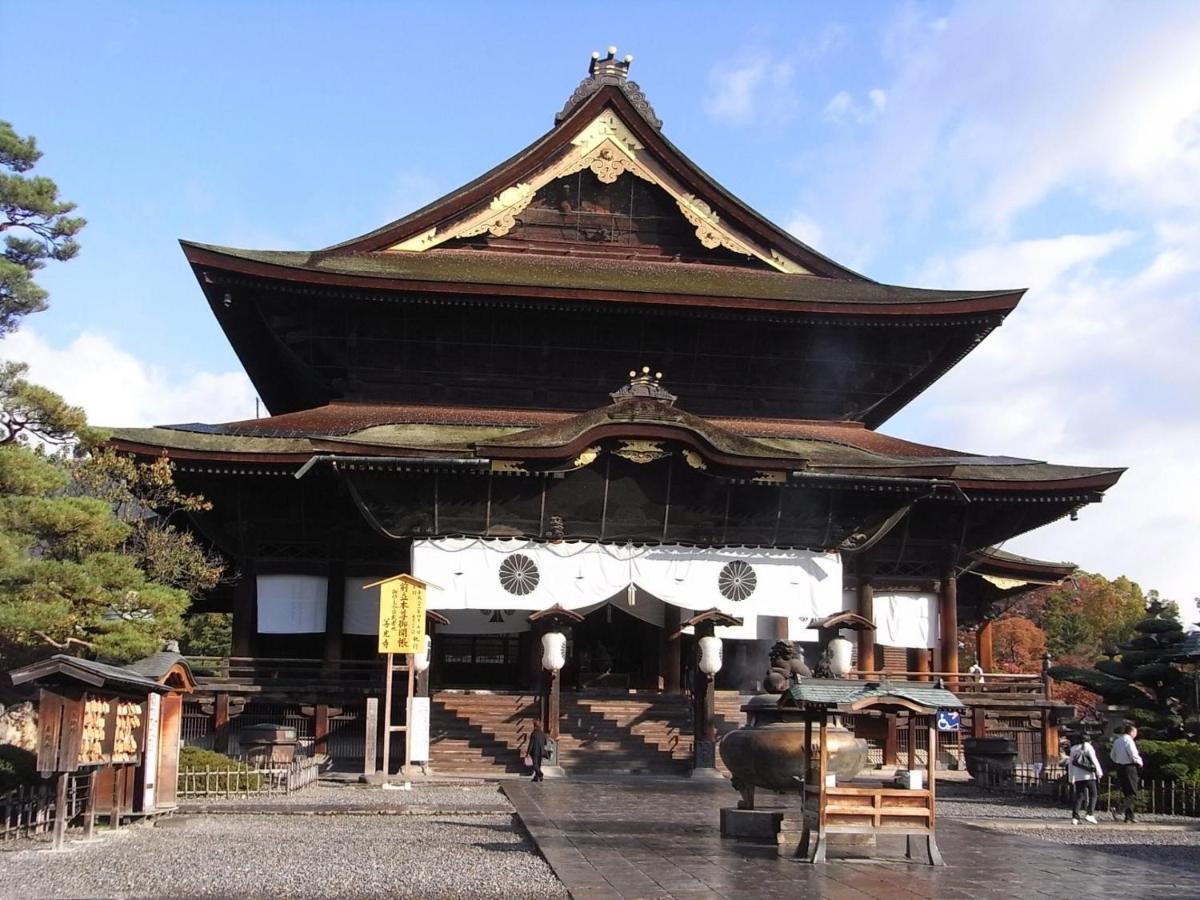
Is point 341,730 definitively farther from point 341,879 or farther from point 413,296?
point 341,879

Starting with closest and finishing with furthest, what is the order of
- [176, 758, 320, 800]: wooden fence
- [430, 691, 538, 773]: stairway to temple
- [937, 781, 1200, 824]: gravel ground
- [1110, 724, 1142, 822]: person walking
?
[1110, 724, 1142, 822]: person walking, [937, 781, 1200, 824]: gravel ground, [176, 758, 320, 800]: wooden fence, [430, 691, 538, 773]: stairway to temple

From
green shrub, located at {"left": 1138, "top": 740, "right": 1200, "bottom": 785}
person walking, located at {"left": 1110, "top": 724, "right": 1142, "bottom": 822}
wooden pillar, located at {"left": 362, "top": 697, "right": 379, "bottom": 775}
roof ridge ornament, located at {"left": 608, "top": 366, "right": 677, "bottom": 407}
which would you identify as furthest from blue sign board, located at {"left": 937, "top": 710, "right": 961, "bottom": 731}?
wooden pillar, located at {"left": 362, "top": 697, "right": 379, "bottom": 775}

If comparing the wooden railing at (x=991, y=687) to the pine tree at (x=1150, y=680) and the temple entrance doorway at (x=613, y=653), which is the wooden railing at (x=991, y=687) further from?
the temple entrance doorway at (x=613, y=653)

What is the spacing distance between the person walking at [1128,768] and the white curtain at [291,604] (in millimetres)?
16361

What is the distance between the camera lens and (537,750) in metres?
22.1

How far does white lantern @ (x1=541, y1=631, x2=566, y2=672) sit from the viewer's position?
76.1ft

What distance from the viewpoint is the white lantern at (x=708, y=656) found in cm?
2356

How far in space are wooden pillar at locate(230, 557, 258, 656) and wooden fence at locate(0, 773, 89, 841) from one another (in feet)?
37.7

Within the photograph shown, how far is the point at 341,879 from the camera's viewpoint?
448 inches

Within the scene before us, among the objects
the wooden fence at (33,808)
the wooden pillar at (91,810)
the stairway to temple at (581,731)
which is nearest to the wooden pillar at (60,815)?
the wooden pillar at (91,810)

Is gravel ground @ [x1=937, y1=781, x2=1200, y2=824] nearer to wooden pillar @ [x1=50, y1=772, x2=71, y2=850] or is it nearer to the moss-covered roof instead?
the moss-covered roof

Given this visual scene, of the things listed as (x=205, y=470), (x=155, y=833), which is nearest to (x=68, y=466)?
(x=205, y=470)

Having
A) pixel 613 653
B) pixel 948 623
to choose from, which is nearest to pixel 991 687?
pixel 948 623

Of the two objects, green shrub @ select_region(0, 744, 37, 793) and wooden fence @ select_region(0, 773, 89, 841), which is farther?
green shrub @ select_region(0, 744, 37, 793)
